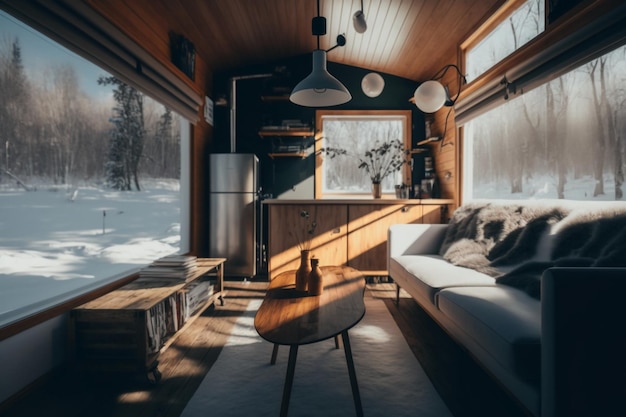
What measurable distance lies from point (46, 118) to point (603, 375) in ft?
9.21

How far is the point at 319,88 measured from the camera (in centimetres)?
241

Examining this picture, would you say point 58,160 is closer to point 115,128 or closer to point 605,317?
point 115,128

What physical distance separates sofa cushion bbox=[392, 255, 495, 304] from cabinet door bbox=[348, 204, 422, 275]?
43.4 inches

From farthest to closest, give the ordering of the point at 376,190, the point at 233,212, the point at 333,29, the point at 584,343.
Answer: the point at 376,190 < the point at 233,212 < the point at 333,29 < the point at 584,343

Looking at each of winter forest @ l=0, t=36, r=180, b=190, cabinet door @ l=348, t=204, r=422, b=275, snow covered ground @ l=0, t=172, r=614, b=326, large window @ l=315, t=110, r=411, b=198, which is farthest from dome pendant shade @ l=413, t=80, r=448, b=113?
winter forest @ l=0, t=36, r=180, b=190

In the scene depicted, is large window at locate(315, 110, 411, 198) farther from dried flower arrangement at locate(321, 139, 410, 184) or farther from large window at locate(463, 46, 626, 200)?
large window at locate(463, 46, 626, 200)

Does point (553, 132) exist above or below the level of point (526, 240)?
above

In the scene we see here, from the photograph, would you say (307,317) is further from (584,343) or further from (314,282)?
(584,343)

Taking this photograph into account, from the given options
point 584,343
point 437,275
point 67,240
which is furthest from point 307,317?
point 67,240

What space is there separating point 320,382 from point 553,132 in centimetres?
225

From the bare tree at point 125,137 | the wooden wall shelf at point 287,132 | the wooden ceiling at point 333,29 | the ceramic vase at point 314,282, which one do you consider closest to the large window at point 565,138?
the wooden ceiling at point 333,29

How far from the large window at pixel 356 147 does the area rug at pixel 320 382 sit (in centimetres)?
263

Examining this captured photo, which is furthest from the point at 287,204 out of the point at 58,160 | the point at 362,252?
the point at 58,160

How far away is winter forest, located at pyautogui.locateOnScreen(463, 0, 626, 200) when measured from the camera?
2061mm
